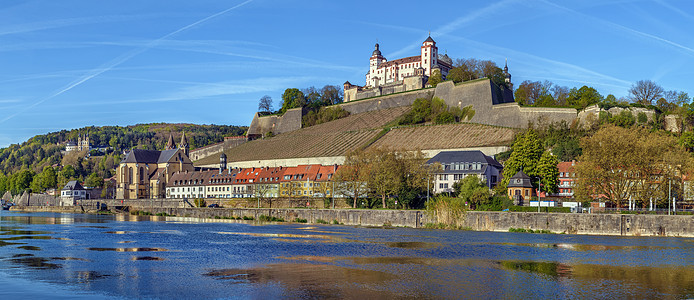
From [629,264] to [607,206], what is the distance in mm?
29414

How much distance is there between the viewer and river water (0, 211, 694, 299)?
23656 mm

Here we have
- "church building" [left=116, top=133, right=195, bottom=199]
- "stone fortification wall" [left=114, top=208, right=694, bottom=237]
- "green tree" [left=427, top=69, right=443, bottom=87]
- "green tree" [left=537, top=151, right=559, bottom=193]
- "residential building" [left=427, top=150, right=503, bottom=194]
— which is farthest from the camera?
"green tree" [left=427, top=69, right=443, bottom=87]

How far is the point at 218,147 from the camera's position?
451 feet

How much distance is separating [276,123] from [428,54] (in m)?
35.2

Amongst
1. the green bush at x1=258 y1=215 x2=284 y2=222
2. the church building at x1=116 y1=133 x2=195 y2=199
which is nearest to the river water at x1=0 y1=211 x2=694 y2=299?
the green bush at x1=258 y1=215 x2=284 y2=222

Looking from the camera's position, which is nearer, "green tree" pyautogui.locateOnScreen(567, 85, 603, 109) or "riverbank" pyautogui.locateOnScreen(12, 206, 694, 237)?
"riverbank" pyautogui.locateOnScreen(12, 206, 694, 237)

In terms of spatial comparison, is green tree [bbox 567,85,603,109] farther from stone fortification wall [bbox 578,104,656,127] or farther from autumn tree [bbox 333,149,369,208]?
autumn tree [bbox 333,149,369,208]

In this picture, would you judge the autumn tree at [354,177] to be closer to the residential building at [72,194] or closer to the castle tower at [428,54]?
the residential building at [72,194]

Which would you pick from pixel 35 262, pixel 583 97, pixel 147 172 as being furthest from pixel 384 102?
pixel 35 262

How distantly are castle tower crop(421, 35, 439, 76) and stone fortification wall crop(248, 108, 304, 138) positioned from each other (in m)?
27.4

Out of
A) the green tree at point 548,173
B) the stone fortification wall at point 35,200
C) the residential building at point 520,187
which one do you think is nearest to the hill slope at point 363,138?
the green tree at point 548,173

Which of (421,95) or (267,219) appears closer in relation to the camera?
(267,219)

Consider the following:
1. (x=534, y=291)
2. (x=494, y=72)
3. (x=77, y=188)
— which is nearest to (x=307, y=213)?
(x=534, y=291)

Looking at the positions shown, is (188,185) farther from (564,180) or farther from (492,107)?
(564,180)
